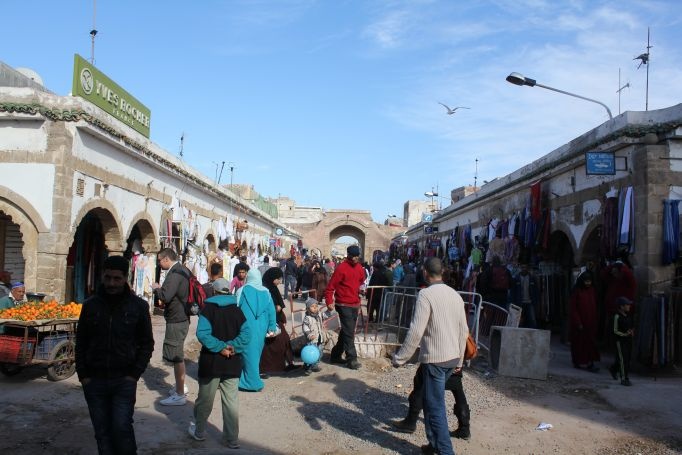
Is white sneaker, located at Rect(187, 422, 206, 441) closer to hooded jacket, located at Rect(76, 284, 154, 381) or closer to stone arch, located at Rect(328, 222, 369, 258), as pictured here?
hooded jacket, located at Rect(76, 284, 154, 381)

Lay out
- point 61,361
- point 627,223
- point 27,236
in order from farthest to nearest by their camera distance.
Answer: point 27,236 → point 627,223 → point 61,361

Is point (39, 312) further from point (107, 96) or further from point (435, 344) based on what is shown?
point (107, 96)

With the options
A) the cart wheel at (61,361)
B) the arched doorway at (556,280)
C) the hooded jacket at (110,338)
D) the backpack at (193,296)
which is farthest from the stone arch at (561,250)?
the hooded jacket at (110,338)

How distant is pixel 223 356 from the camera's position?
4.84 meters

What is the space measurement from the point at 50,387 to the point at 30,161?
453 centimetres

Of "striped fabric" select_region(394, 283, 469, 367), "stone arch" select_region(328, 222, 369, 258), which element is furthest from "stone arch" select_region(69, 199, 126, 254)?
"stone arch" select_region(328, 222, 369, 258)

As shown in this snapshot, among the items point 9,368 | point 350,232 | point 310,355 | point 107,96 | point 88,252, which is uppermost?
point 107,96

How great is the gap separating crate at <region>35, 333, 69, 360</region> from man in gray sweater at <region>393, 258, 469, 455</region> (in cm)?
469

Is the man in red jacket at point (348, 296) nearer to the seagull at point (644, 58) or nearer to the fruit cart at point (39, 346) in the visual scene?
the fruit cart at point (39, 346)

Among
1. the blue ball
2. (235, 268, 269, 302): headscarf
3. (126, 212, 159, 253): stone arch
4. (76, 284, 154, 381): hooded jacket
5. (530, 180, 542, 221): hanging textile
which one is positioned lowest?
the blue ball

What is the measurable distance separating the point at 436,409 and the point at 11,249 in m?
10.2

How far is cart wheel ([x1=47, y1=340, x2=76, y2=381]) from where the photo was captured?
701cm

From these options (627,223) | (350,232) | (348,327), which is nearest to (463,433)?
(348,327)

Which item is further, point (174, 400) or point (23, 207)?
point (23, 207)
